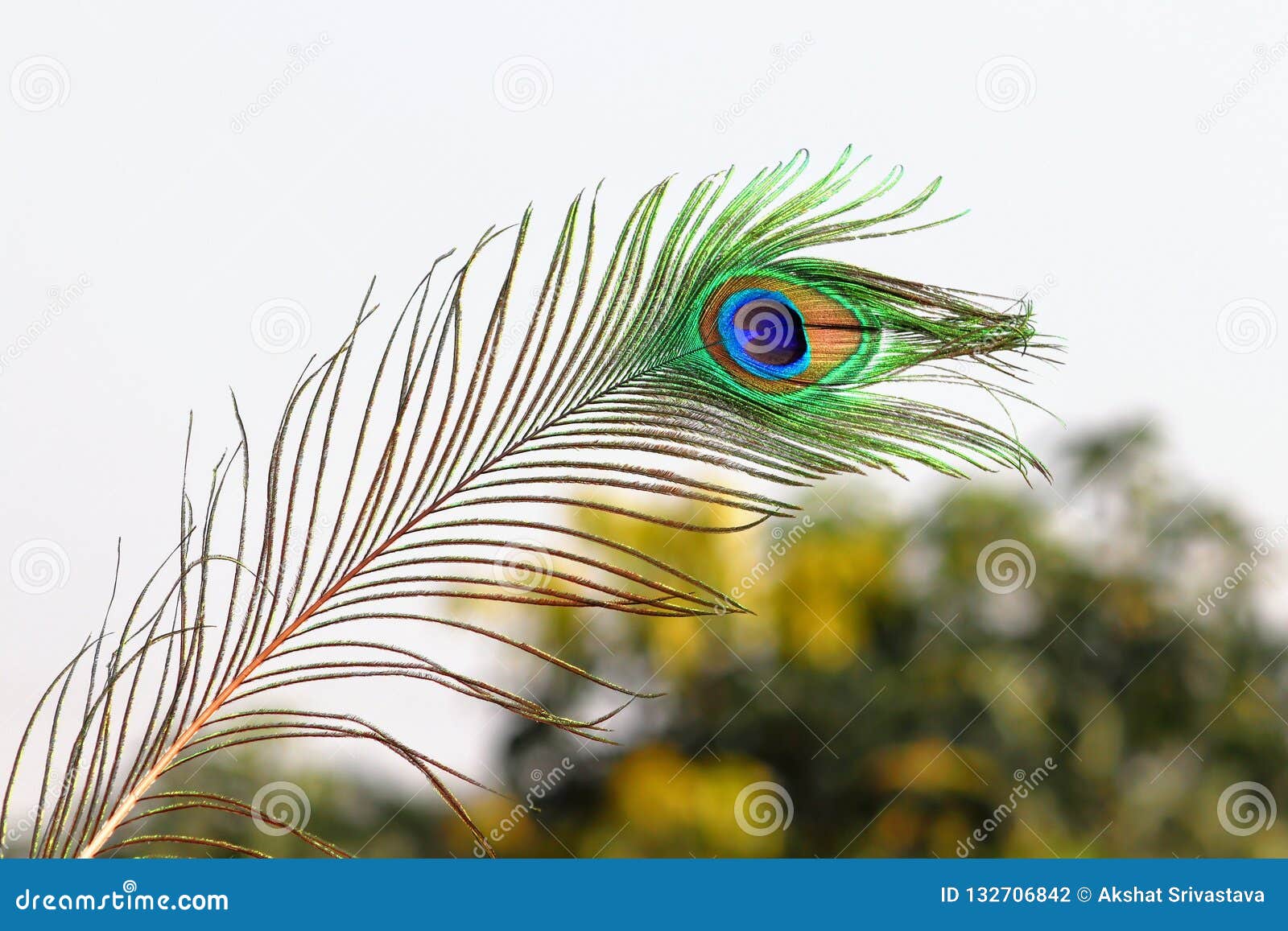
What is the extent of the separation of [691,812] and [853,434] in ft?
35.9

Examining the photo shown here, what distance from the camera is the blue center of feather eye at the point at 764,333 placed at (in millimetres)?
1609

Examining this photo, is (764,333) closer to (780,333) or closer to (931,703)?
(780,333)

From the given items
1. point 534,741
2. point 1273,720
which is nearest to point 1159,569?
point 1273,720

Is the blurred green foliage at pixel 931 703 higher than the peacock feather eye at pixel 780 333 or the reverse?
the reverse

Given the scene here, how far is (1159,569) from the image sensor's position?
12617 mm

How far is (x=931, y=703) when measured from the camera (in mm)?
12617

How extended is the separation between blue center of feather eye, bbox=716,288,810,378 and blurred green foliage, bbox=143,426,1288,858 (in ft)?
29.3

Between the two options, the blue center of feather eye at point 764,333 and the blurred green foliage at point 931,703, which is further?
the blurred green foliage at point 931,703

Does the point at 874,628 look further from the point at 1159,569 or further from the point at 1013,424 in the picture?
the point at 1013,424

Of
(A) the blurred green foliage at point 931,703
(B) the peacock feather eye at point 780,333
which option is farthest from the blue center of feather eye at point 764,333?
(A) the blurred green foliage at point 931,703

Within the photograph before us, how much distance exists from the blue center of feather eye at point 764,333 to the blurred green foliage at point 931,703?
8916 millimetres

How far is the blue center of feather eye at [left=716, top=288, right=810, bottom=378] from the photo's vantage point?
161 cm

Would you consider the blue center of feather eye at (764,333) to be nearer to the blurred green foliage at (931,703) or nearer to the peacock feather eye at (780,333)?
the peacock feather eye at (780,333)

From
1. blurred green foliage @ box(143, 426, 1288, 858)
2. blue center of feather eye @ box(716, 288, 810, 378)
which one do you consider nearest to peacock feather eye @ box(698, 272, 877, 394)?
blue center of feather eye @ box(716, 288, 810, 378)
